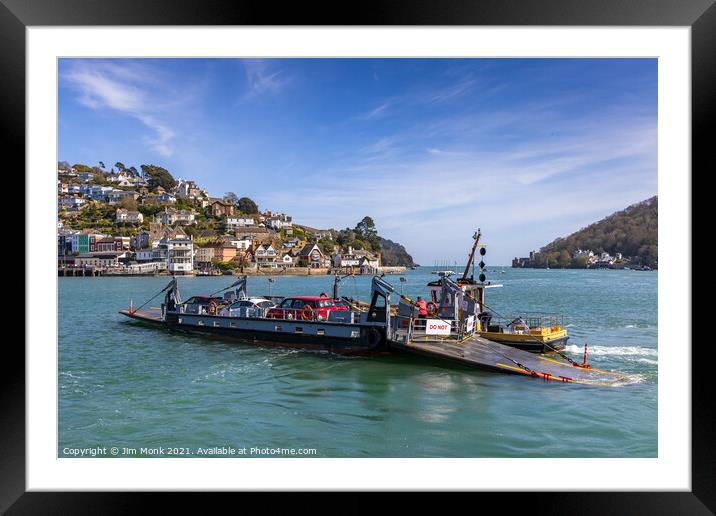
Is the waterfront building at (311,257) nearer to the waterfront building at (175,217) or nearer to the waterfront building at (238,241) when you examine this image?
the waterfront building at (238,241)

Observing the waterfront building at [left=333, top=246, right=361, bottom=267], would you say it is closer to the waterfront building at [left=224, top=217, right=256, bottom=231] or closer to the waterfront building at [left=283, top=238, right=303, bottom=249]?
the waterfront building at [left=283, top=238, right=303, bottom=249]

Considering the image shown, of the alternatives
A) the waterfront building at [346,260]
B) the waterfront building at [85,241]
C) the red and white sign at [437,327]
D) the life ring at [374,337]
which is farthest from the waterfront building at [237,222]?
the red and white sign at [437,327]

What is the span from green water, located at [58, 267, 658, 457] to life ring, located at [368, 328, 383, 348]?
0.64 metres

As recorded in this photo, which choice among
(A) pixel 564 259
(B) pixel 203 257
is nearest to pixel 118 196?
(B) pixel 203 257

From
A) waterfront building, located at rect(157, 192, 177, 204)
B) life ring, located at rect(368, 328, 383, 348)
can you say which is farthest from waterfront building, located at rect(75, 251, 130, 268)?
life ring, located at rect(368, 328, 383, 348)

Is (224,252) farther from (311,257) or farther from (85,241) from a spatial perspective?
(85,241)

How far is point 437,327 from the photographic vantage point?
16.9 metres

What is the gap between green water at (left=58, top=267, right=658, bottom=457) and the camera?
920 centimetres

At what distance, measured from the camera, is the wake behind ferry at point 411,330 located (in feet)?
48.2

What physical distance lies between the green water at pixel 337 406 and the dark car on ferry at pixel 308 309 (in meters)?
1.66

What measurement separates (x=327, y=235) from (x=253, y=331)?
123m

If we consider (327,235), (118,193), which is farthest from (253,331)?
(327,235)
